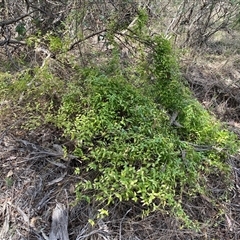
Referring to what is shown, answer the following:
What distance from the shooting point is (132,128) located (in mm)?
2139

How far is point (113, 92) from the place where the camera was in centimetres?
226

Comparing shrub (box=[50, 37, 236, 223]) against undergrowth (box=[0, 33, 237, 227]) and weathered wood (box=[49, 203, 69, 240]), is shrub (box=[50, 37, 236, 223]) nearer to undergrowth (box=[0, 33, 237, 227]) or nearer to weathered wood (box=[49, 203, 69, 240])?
undergrowth (box=[0, 33, 237, 227])

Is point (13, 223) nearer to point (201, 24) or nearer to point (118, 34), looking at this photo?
point (118, 34)

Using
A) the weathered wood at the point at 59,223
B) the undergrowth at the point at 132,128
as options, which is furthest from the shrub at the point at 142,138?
the weathered wood at the point at 59,223

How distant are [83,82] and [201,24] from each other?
2574 millimetres

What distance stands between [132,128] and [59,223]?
800mm

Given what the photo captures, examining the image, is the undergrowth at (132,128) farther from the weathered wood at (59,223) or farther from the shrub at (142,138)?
the weathered wood at (59,223)

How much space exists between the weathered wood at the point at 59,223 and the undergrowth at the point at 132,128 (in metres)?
0.16

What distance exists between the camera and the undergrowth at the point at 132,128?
187 centimetres

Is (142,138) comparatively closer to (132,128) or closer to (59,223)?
(132,128)

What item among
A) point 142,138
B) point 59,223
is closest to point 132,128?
point 142,138

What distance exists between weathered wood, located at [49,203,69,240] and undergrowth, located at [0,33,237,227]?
16cm

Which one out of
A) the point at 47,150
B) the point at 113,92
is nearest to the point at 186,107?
the point at 113,92

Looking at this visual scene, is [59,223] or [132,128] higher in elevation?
[132,128]
